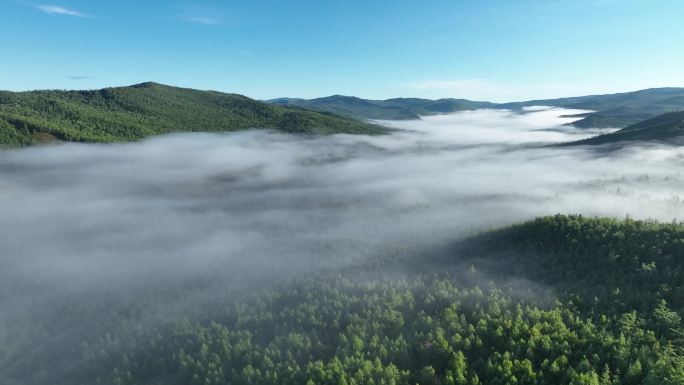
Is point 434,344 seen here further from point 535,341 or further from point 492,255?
point 492,255

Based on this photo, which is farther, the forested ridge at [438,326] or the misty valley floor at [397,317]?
the misty valley floor at [397,317]

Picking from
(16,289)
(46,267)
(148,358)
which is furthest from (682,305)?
(46,267)

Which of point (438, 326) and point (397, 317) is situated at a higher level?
point (438, 326)

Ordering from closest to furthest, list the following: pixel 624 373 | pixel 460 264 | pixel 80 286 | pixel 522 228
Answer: pixel 624 373 < pixel 460 264 < pixel 522 228 < pixel 80 286

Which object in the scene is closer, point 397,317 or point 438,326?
point 438,326

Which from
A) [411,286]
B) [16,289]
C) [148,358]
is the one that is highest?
[411,286]

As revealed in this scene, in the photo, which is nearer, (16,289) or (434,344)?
(434,344)

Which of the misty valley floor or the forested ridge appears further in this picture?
the misty valley floor

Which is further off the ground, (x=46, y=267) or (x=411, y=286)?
(x=411, y=286)
